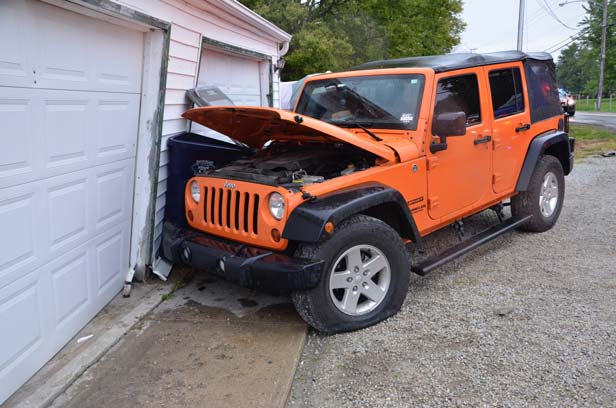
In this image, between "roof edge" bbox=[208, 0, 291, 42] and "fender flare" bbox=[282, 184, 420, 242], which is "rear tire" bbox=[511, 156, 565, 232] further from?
"roof edge" bbox=[208, 0, 291, 42]

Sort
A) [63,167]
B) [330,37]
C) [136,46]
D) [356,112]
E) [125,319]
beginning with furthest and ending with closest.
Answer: [330,37]
[356,112]
[136,46]
[125,319]
[63,167]

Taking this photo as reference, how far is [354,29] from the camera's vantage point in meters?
21.7

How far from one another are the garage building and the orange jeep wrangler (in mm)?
467

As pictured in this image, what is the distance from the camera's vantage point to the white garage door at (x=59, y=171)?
2918 millimetres

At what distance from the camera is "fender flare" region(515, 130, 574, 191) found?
217 inches

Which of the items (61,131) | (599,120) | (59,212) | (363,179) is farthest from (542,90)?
(599,120)

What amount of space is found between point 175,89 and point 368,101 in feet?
6.09

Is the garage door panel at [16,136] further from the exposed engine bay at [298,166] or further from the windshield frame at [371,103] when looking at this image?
the windshield frame at [371,103]

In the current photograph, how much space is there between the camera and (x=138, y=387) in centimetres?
312

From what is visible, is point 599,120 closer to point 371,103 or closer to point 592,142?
point 592,142

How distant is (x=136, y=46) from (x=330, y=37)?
15.8 metres

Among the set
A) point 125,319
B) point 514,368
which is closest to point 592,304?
point 514,368

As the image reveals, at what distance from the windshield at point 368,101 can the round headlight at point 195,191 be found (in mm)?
1424

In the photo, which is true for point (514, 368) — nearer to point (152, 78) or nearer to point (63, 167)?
point (63, 167)
